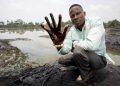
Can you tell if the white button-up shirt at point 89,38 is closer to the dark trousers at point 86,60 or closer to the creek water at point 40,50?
the dark trousers at point 86,60

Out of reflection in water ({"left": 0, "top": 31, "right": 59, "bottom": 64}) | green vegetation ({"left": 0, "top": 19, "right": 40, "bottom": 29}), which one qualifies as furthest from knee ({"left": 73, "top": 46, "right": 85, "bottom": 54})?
green vegetation ({"left": 0, "top": 19, "right": 40, "bottom": 29})

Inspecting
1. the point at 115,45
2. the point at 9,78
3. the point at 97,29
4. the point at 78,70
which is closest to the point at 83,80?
the point at 78,70

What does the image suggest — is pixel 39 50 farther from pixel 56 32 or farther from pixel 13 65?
pixel 56 32

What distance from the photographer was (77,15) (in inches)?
125

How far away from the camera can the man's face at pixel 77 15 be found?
3.18 metres

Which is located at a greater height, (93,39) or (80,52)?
(93,39)

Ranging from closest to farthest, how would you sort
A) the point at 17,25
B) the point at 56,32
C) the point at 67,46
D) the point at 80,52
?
the point at 56,32, the point at 80,52, the point at 67,46, the point at 17,25

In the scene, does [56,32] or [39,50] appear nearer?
[56,32]

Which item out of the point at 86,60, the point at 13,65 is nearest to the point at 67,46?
the point at 86,60

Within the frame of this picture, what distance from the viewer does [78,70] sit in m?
3.61

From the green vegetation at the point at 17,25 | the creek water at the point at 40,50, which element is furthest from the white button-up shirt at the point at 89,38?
the green vegetation at the point at 17,25

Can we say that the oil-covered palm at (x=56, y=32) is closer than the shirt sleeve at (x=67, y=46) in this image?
Yes

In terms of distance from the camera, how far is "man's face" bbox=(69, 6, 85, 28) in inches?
125

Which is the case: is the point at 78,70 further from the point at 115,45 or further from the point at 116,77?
the point at 115,45
